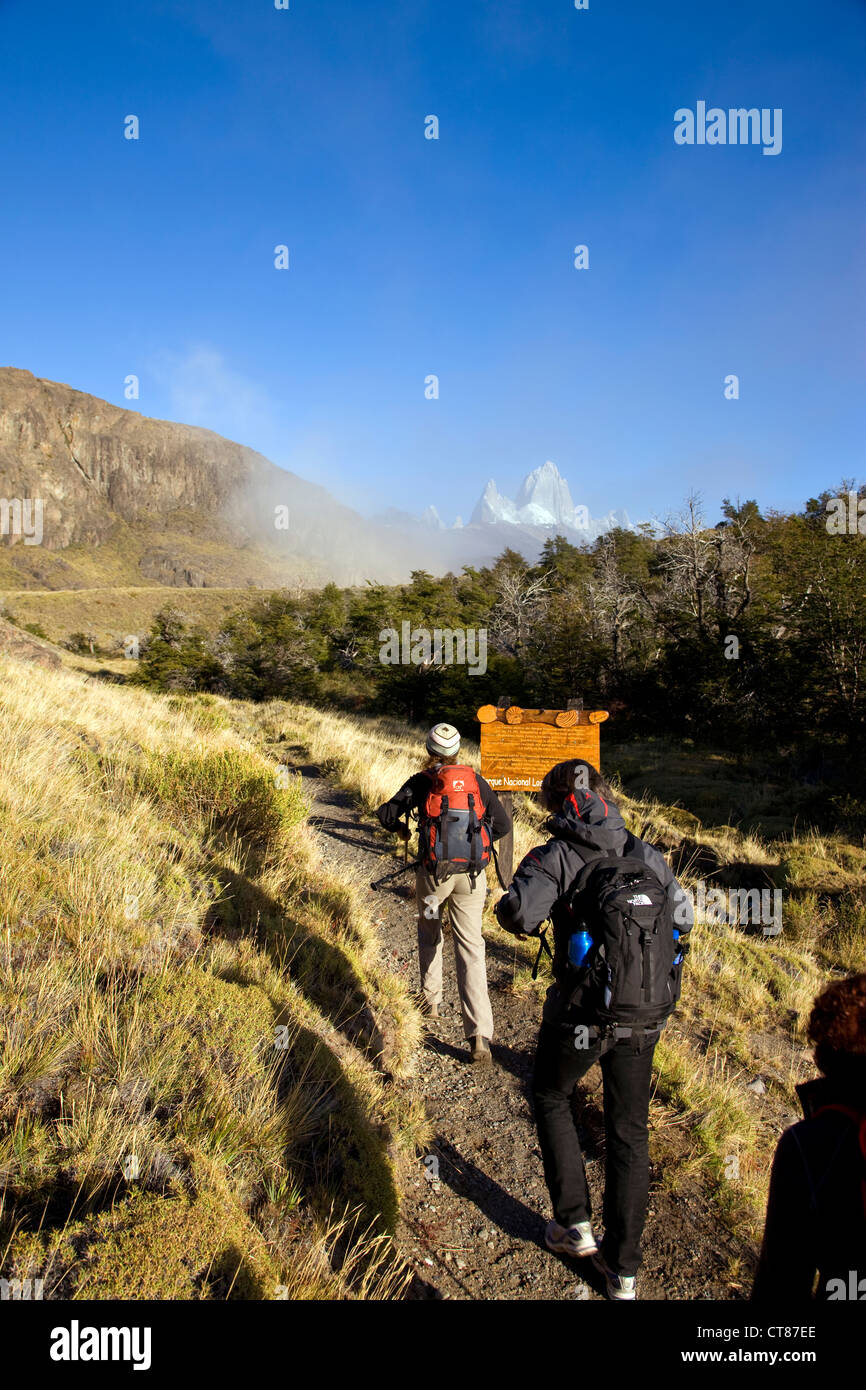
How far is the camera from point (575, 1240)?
2.67 meters

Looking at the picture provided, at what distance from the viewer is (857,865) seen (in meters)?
9.49

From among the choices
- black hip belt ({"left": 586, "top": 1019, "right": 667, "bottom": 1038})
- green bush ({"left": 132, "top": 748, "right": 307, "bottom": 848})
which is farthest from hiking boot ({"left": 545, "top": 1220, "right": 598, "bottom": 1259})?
green bush ({"left": 132, "top": 748, "right": 307, "bottom": 848})

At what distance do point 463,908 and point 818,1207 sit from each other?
8.82 feet

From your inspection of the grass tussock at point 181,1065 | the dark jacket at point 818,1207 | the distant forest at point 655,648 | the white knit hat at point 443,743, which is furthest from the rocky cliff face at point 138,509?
the dark jacket at point 818,1207

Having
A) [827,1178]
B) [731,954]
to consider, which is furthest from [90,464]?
[827,1178]

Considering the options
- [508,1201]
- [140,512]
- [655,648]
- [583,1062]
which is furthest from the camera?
[140,512]

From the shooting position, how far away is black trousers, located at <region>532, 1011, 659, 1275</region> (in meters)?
2.46

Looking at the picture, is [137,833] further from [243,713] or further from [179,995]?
[243,713]

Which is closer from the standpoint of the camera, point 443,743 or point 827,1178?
point 827,1178

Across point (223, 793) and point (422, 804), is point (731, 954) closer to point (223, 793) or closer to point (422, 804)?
point (422, 804)

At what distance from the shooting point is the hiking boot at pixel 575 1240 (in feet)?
8.74

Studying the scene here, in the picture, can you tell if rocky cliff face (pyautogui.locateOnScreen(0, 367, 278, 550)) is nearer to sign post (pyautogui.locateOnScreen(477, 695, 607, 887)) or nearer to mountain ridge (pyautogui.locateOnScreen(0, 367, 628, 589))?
mountain ridge (pyautogui.locateOnScreen(0, 367, 628, 589))
